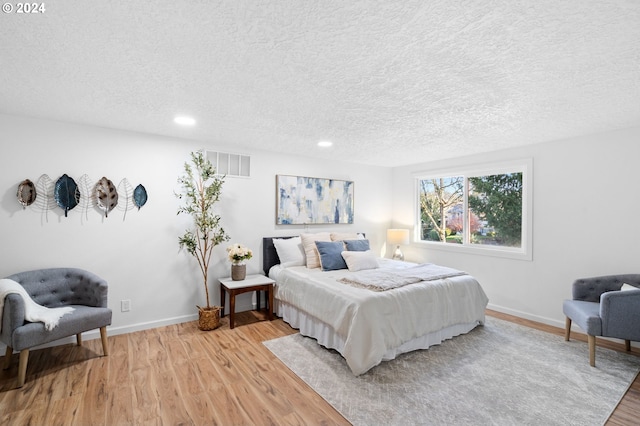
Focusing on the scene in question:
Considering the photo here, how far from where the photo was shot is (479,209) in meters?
4.60

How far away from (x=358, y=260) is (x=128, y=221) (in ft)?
9.39

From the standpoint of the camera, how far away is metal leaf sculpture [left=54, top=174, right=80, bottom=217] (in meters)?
2.99

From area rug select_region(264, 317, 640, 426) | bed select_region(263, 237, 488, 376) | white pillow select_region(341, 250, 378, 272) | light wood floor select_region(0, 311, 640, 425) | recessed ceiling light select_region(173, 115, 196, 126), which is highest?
recessed ceiling light select_region(173, 115, 196, 126)

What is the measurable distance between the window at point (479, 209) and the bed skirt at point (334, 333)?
1.42 metres

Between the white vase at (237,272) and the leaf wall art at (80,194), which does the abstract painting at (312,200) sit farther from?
the leaf wall art at (80,194)

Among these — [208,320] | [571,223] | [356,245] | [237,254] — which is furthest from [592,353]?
[208,320]

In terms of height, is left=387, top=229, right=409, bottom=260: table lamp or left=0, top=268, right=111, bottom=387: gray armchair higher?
left=387, top=229, right=409, bottom=260: table lamp

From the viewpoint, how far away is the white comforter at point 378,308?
98.8 inches

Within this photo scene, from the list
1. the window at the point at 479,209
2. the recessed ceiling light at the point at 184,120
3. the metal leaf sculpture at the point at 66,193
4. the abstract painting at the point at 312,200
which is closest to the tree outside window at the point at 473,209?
the window at the point at 479,209

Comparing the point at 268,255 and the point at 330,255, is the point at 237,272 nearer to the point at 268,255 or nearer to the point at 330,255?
the point at 268,255

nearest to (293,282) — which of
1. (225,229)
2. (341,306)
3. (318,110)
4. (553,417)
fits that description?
(341,306)

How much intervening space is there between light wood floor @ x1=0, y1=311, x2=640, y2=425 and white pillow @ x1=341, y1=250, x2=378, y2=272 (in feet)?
4.90

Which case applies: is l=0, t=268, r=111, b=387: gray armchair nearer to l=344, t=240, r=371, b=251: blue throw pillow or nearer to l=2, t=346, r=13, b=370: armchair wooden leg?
l=2, t=346, r=13, b=370: armchair wooden leg

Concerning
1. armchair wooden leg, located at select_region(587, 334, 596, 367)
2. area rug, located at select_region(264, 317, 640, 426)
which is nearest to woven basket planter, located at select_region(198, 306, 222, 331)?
area rug, located at select_region(264, 317, 640, 426)
